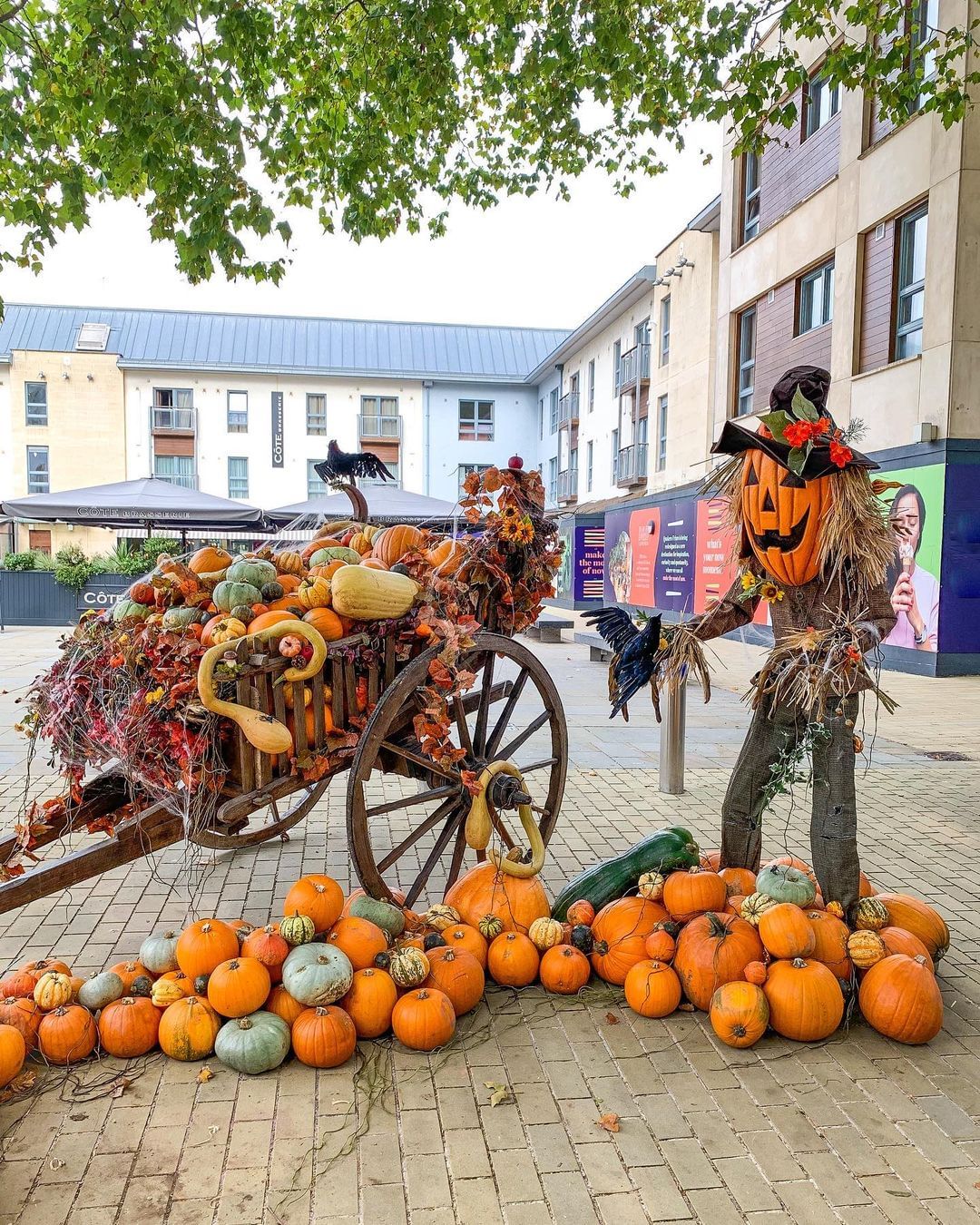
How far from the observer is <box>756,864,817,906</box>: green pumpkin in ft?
10.0

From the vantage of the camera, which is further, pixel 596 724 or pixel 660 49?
pixel 596 724

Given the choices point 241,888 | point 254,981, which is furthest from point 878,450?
point 254,981

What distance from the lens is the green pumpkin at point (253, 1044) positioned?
258 centimetres

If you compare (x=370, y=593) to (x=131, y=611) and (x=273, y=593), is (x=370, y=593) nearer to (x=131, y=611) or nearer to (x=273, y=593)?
(x=273, y=593)

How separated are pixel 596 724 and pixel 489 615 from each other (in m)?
4.89

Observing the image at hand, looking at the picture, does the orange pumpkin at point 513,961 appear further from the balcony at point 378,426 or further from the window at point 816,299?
the balcony at point 378,426

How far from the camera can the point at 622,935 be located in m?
3.18

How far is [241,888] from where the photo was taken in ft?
13.4

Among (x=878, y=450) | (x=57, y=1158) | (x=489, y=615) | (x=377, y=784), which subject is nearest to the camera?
(x=57, y=1158)

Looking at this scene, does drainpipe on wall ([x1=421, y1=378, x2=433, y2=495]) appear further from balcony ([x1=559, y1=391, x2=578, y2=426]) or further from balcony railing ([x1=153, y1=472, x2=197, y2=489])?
balcony railing ([x1=153, y1=472, x2=197, y2=489])

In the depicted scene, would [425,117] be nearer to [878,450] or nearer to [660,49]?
[660,49]

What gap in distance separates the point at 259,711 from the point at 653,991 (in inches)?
65.7

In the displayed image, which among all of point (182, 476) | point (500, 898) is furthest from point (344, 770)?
point (182, 476)

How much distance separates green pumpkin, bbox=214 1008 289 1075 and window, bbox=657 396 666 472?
21853 millimetres
